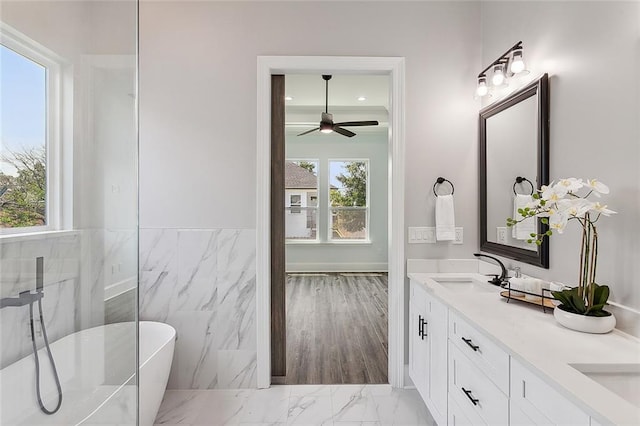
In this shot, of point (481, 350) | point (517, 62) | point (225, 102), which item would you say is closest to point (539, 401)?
point (481, 350)

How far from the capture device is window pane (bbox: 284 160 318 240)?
6.76 metres

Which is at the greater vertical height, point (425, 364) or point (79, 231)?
point (79, 231)

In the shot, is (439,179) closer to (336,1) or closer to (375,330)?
(336,1)

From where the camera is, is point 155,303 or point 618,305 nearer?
point 618,305

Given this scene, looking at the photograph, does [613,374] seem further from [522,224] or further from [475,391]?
[522,224]

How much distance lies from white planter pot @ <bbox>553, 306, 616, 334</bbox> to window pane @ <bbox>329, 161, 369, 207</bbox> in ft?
18.2

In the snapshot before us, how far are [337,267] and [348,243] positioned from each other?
530 mm

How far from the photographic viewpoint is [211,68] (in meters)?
2.38

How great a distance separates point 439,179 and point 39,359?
2.29m

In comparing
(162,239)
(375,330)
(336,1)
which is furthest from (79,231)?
(375,330)

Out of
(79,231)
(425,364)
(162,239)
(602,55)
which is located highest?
(602,55)

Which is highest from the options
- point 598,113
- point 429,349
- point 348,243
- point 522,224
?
point 598,113

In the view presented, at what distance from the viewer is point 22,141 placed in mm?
790

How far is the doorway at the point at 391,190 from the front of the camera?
2363 mm
